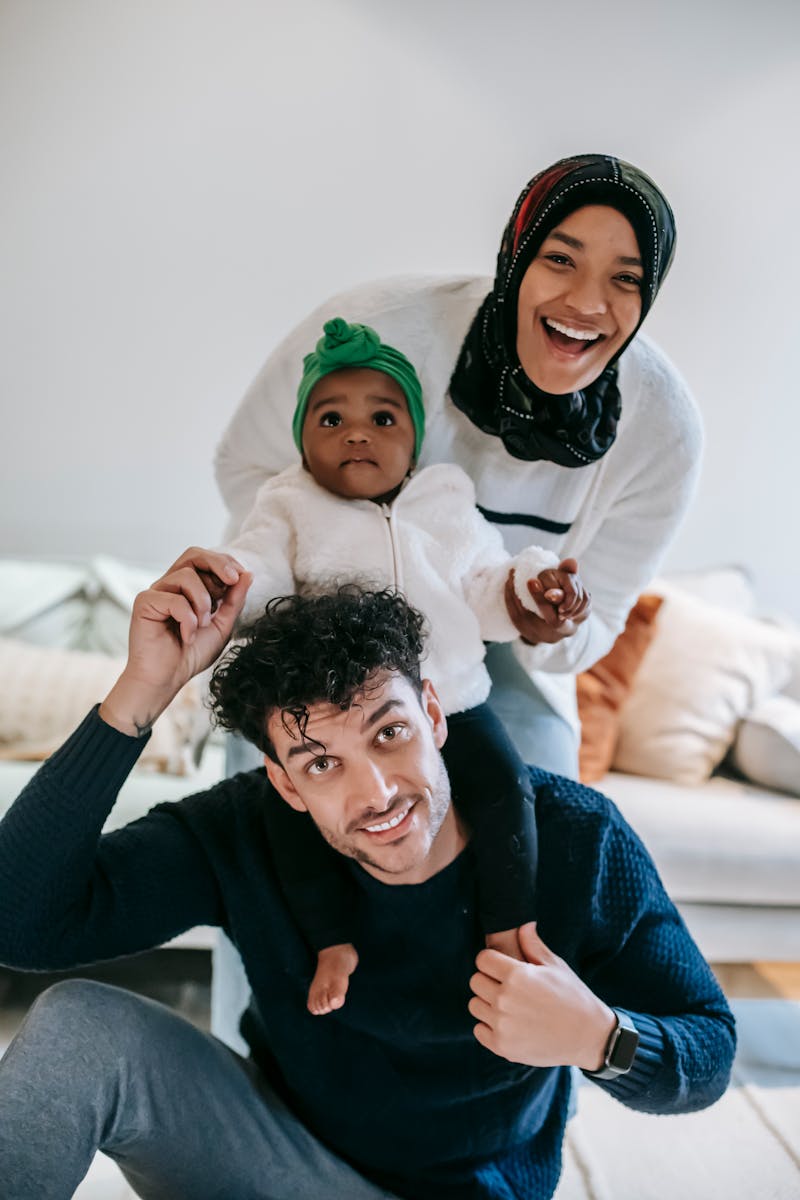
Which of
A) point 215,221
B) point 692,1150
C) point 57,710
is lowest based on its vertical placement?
point 692,1150

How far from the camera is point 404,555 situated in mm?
939

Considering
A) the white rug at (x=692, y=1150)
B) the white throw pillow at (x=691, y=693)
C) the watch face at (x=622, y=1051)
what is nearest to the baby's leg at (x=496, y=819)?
the watch face at (x=622, y=1051)

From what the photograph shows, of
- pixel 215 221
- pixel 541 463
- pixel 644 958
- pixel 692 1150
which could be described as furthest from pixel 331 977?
pixel 215 221

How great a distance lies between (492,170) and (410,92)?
0.40 meters

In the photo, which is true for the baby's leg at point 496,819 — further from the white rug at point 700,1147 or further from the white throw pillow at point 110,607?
the white throw pillow at point 110,607

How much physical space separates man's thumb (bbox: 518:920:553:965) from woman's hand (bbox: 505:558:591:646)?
0.26 m

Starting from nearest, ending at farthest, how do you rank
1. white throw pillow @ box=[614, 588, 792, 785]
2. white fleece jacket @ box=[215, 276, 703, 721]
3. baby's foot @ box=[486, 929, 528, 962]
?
baby's foot @ box=[486, 929, 528, 962] → white fleece jacket @ box=[215, 276, 703, 721] → white throw pillow @ box=[614, 588, 792, 785]

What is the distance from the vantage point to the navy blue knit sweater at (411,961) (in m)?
1.00

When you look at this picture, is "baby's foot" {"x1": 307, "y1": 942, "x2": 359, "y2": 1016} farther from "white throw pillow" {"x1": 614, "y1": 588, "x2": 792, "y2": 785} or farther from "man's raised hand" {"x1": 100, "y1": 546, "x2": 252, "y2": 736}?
"white throw pillow" {"x1": 614, "y1": 588, "x2": 792, "y2": 785}

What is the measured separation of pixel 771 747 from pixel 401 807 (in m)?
1.61

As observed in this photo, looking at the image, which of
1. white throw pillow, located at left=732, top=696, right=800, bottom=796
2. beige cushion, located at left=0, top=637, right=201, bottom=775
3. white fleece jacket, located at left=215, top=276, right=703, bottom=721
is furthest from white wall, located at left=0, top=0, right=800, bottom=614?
white fleece jacket, located at left=215, top=276, right=703, bottom=721

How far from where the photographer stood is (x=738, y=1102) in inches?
67.7

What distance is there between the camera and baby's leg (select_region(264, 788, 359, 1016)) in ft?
3.25

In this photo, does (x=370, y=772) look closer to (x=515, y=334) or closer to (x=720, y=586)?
(x=515, y=334)
